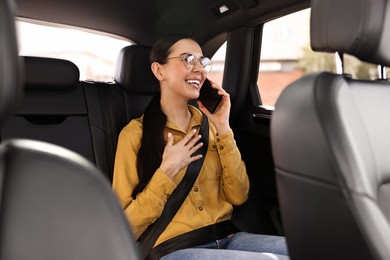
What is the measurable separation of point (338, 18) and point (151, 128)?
91 centimetres

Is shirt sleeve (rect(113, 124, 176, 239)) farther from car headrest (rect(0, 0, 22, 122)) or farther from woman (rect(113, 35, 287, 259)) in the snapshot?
car headrest (rect(0, 0, 22, 122))

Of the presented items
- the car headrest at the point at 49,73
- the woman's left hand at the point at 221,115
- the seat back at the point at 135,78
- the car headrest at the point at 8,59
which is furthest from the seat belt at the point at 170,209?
the car headrest at the point at 8,59

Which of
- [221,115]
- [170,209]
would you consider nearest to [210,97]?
[221,115]

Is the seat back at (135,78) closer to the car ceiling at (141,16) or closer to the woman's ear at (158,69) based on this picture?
the woman's ear at (158,69)

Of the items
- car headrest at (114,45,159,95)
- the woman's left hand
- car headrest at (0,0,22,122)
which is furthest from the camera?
car headrest at (114,45,159,95)

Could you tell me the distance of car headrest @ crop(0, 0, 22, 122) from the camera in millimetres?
793

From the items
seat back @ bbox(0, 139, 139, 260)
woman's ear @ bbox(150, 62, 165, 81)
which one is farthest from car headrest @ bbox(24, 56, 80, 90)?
seat back @ bbox(0, 139, 139, 260)

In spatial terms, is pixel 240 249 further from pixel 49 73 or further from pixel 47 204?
pixel 47 204

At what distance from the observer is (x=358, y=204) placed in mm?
1199

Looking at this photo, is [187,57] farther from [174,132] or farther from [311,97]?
[311,97]

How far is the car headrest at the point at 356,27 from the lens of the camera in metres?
1.35

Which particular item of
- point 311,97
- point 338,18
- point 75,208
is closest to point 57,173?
point 75,208

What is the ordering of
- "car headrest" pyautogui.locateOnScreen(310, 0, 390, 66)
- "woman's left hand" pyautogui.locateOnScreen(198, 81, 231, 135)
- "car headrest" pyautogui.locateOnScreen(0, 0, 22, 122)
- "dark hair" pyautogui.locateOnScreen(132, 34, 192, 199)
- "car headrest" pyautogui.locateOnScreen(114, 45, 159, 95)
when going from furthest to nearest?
"car headrest" pyautogui.locateOnScreen(114, 45, 159, 95), "woman's left hand" pyautogui.locateOnScreen(198, 81, 231, 135), "dark hair" pyautogui.locateOnScreen(132, 34, 192, 199), "car headrest" pyautogui.locateOnScreen(310, 0, 390, 66), "car headrest" pyautogui.locateOnScreen(0, 0, 22, 122)

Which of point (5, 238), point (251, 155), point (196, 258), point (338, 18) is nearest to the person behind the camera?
point (5, 238)
